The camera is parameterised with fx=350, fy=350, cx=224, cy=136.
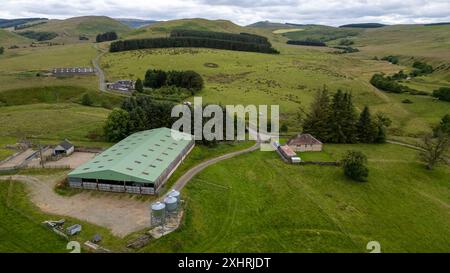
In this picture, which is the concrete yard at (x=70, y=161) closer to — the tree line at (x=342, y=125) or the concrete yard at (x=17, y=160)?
the concrete yard at (x=17, y=160)

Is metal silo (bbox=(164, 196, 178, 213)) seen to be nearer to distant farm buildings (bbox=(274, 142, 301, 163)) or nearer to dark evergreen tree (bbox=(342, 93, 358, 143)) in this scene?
distant farm buildings (bbox=(274, 142, 301, 163))

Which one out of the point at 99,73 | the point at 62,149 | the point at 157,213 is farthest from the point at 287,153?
the point at 99,73

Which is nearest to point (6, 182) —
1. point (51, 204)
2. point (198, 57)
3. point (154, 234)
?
point (51, 204)

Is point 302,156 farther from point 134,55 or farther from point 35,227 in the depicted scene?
point 134,55

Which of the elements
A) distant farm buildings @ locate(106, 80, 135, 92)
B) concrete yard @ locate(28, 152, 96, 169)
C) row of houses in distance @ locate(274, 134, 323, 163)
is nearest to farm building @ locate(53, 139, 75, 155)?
concrete yard @ locate(28, 152, 96, 169)

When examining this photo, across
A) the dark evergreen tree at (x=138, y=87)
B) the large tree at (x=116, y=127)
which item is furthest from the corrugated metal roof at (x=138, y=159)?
the dark evergreen tree at (x=138, y=87)
